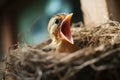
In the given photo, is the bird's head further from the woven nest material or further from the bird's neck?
the woven nest material

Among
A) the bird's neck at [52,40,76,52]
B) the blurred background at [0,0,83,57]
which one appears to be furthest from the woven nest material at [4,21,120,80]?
the blurred background at [0,0,83,57]

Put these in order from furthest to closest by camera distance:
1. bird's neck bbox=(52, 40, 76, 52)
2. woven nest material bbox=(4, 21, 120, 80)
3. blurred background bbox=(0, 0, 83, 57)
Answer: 1. blurred background bbox=(0, 0, 83, 57)
2. bird's neck bbox=(52, 40, 76, 52)
3. woven nest material bbox=(4, 21, 120, 80)

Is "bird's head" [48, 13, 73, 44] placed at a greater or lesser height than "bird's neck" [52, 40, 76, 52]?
greater

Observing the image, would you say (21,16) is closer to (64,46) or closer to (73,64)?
(64,46)

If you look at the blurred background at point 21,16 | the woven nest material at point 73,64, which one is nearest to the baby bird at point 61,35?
the woven nest material at point 73,64

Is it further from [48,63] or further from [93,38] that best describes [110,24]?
[48,63]

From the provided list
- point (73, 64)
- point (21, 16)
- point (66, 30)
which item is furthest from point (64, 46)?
point (21, 16)

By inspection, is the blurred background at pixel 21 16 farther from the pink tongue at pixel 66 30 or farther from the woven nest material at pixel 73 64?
the woven nest material at pixel 73 64

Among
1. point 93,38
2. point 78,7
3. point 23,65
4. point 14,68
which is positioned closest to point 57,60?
point 23,65
